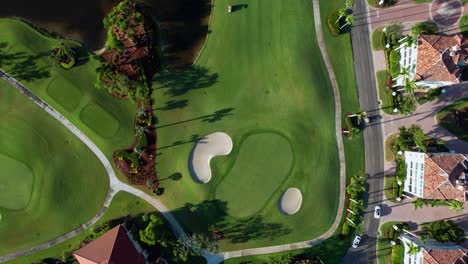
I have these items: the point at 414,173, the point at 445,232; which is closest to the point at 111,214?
the point at 414,173

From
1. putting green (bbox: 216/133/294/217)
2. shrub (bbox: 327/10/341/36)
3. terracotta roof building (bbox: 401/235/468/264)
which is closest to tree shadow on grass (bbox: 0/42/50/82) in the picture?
putting green (bbox: 216/133/294/217)

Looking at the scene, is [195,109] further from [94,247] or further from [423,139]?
[423,139]

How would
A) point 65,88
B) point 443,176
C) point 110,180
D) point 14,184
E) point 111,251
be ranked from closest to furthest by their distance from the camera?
1. point 111,251
2. point 443,176
3. point 14,184
4. point 65,88
5. point 110,180

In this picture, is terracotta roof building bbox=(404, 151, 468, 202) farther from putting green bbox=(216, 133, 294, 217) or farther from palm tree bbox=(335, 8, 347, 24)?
palm tree bbox=(335, 8, 347, 24)

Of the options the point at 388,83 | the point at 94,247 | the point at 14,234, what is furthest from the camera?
the point at 388,83

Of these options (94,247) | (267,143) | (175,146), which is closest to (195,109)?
(175,146)

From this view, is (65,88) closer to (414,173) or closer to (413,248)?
(414,173)
